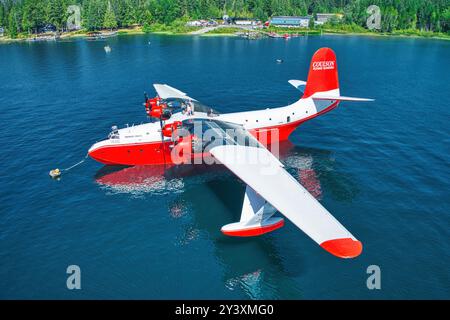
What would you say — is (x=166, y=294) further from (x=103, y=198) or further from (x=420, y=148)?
(x=420, y=148)

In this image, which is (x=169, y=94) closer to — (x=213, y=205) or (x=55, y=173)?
(x=55, y=173)

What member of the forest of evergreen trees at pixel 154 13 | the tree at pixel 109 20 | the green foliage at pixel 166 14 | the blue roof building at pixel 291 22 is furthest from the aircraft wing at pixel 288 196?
the forest of evergreen trees at pixel 154 13

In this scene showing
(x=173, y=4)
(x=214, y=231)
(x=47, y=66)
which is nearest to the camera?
(x=214, y=231)

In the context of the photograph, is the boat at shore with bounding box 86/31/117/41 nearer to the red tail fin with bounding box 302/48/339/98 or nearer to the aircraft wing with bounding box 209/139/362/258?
the red tail fin with bounding box 302/48/339/98

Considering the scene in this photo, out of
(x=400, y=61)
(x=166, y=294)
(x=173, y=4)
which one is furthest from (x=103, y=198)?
(x=173, y=4)

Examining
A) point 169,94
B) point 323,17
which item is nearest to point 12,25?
point 169,94
